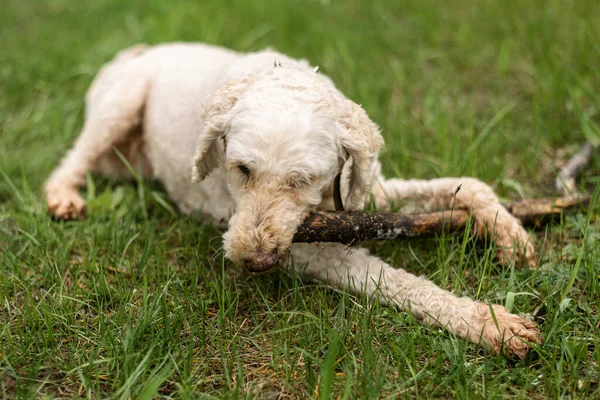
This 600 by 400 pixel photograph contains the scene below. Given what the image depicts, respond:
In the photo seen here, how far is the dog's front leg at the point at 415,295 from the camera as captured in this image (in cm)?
248

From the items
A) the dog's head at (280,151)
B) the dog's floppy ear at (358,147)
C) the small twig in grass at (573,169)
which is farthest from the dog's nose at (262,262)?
the small twig in grass at (573,169)

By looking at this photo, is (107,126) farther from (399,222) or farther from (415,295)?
(415,295)

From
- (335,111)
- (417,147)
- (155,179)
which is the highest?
(335,111)

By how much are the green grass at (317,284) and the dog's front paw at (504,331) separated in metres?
0.05

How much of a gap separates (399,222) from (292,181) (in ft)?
2.11

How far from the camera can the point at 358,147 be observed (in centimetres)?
280

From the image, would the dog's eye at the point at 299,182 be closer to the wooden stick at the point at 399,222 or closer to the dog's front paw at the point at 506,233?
the wooden stick at the point at 399,222

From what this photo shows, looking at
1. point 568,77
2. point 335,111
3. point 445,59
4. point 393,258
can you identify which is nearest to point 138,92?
point 335,111

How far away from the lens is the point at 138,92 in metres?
4.24

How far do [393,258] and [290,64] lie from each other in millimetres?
1182

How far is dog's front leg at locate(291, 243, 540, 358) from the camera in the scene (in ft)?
8.14

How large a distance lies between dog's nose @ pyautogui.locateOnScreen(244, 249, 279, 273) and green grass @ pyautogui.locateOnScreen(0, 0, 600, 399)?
0.28m

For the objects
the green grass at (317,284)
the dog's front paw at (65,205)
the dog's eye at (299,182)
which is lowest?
the dog's front paw at (65,205)

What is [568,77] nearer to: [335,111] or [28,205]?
[335,111]
